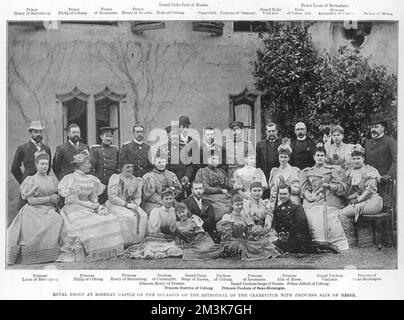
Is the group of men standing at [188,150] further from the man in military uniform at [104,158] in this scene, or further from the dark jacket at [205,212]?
the dark jacket at [205,212]

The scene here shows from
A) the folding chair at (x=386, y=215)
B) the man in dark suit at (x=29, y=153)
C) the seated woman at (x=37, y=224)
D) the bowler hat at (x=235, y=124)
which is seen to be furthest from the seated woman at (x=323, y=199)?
the man in dark suit at (x=29, y=153)

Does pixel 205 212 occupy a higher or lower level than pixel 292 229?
higher

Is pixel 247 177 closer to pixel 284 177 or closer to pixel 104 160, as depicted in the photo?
pixel 284 177

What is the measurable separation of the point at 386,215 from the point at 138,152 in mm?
2013

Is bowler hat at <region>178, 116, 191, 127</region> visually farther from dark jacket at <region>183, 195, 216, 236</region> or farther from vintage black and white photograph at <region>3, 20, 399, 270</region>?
dark jacket at <region>183, 195, 216, 236</region>

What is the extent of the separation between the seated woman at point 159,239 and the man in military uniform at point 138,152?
25cm

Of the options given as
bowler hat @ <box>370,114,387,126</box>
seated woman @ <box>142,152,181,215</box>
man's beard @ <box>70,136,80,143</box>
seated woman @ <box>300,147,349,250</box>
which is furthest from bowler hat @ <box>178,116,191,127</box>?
bowler hat @ <box>370,114,387,126</box>

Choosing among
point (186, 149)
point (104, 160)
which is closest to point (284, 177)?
point (186, 149)

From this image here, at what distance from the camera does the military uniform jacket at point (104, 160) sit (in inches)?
195

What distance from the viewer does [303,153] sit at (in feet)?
16.4
